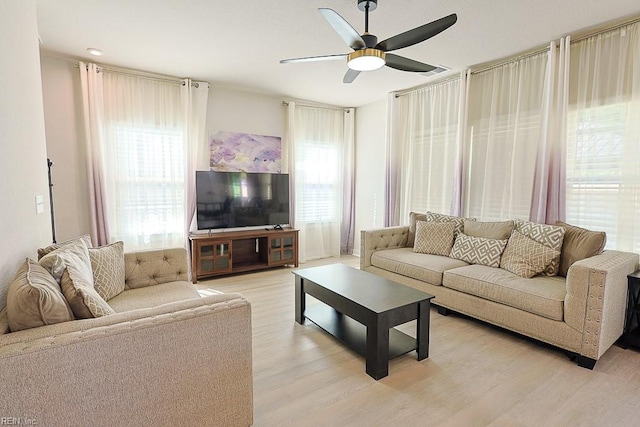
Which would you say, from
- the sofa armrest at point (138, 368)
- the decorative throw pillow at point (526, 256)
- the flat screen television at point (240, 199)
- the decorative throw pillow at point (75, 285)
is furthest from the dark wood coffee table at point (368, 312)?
the flat screen television at point (240, 199)

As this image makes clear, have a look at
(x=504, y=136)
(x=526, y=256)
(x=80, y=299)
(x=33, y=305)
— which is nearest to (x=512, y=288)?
(x=526, y=256)

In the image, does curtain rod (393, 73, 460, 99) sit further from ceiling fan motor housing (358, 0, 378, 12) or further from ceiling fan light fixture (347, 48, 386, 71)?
ceiling fan light fixture (347, 48, 386, 71)

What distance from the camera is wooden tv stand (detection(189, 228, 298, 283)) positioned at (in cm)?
410

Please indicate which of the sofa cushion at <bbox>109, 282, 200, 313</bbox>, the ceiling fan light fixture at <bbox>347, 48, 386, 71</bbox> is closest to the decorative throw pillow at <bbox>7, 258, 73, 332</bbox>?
the sofa cushion at <bbox>109, 282, 200, 313</bbox>

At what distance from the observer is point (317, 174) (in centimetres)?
532

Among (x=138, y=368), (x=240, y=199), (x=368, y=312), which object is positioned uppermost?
(x=240, y=199)

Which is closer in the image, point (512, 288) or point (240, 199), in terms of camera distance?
point (512, 288)

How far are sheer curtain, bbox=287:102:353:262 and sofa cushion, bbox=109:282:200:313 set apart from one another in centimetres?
282

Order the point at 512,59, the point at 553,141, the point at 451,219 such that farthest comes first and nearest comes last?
1. the point at 451,219
2. the point at 512,59
3. the point at 553,141

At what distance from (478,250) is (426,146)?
71.7 inches

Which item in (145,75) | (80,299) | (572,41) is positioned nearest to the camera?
(80,299)

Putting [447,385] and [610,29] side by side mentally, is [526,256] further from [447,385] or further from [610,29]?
[610,29]

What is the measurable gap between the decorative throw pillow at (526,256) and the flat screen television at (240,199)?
3059 millimetres

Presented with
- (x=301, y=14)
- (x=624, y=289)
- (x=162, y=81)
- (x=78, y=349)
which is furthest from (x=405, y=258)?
(x=162, y=81)
